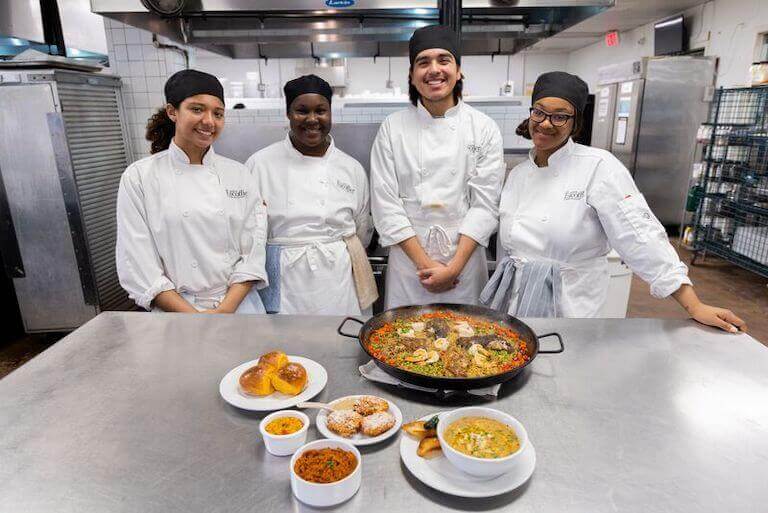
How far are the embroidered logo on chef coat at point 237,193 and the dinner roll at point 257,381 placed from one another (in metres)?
0.96

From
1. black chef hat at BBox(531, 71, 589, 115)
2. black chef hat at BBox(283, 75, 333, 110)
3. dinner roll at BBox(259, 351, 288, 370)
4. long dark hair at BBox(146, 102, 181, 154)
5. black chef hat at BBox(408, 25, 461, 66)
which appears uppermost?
black chef hat at BBox(408, 25, 461, 66)

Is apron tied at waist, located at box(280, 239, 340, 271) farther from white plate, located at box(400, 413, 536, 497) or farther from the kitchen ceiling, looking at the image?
the kitchen ceiling

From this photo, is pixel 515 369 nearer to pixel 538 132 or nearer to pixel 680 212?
pixel 538 132

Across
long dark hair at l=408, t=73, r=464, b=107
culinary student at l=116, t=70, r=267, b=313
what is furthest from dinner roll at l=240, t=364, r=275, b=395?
long dark hair at l=408, t=73, r=464, b=107

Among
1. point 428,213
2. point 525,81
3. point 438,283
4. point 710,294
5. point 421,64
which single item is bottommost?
point 710,294

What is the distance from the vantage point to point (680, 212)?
667 centimetres

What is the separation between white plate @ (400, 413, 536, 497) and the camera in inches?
32.7

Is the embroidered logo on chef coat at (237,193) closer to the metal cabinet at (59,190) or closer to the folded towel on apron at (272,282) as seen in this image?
the folded towel on apron at (272,282)

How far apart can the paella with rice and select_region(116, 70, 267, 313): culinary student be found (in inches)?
30.2

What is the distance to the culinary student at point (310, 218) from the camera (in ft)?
6.88

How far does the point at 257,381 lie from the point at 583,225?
48.3 inches

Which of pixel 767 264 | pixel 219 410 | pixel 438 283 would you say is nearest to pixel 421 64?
pixel 438 283

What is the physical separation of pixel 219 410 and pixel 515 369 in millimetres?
680

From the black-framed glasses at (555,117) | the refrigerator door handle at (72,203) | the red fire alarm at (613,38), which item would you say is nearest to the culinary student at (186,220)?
the black-framed glasses at (555,117)
